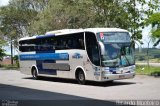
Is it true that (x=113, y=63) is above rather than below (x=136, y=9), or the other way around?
below

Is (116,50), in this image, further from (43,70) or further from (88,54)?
(43,70)

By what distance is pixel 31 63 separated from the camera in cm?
2966

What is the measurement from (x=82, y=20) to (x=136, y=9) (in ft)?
26.3

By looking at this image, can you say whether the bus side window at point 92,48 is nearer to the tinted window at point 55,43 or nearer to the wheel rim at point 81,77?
the tinted window at point 55,43

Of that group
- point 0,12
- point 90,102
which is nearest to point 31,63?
point 90,102

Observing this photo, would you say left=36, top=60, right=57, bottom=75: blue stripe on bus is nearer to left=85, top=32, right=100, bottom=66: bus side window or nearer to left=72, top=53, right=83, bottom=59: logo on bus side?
left=72, top=53, right=83, bottom=59: logo on bus side

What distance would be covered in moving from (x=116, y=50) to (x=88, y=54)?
1624 millimetres

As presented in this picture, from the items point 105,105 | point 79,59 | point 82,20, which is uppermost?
point 82,20

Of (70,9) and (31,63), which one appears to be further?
(70,9)

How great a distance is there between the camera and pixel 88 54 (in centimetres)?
2234

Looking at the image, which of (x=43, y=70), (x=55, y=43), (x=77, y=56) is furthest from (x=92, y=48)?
(x=43, y=70)

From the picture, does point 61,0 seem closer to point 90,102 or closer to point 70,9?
point 70,9

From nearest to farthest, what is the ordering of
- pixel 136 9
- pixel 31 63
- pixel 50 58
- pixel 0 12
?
Answer: pixel 50 58 < pixel 31 63 < pixel 136 9 < pixel 0 12

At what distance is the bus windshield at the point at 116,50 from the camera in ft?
70.3
